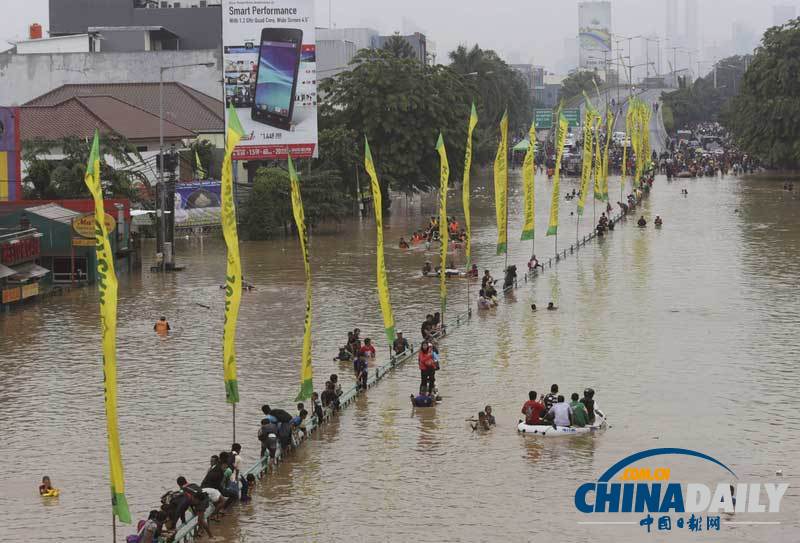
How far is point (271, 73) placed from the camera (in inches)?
2135

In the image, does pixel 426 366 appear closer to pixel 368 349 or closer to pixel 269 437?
pixel 368 349

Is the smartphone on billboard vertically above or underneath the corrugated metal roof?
above

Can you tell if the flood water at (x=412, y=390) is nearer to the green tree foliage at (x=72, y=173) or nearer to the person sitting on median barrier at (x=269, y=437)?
the person sitting on median barrier at (x=269, y=437)

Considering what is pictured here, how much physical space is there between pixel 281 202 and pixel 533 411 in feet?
115

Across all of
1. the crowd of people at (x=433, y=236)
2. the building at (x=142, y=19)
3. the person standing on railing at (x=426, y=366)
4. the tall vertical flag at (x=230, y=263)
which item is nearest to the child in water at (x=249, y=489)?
the tall vertical flag at (x=230, y=263)

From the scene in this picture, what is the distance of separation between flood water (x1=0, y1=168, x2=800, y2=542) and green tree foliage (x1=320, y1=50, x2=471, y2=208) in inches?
715

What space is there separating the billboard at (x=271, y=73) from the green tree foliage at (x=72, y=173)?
515cm

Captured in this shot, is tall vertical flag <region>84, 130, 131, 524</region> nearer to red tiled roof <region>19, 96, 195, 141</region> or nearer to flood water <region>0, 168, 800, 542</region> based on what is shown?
flood water <region>0, 168, 800, 542</region>

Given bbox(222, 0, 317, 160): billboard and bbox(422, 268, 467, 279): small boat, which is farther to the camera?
bbox(222, 0, 317, 160): billboard

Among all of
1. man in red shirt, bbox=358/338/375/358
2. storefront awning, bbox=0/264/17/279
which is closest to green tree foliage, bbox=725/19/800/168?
storefront awning, bbox=0/264/17/279

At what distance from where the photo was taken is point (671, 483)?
18.6 meters

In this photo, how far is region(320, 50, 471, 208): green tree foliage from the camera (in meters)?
64.0

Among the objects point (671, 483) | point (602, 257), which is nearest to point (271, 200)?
point (602, 257)

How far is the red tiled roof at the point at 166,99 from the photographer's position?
73812mm
